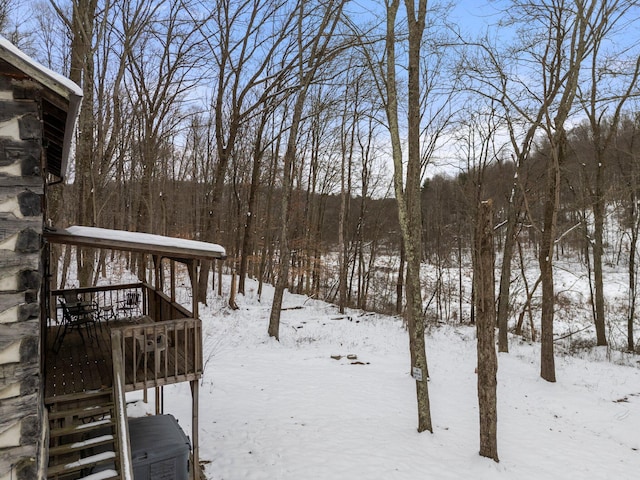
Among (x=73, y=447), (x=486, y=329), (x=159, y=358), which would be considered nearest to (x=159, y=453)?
(x=73, y=447)

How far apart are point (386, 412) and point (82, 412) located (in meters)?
6.22

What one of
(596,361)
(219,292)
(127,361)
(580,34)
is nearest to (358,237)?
(219,292)

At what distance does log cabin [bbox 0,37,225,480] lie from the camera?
3.42m

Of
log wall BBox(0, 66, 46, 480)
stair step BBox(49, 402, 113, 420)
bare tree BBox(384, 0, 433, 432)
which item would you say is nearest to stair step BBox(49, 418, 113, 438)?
stair step BBox(49, 402, 113, 420)

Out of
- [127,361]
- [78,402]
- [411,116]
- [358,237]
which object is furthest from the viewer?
[358,237]

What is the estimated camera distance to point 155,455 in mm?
5328

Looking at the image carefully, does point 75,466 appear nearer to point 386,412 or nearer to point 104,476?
point 104,476

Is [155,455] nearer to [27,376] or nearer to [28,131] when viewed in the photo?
[27,376]

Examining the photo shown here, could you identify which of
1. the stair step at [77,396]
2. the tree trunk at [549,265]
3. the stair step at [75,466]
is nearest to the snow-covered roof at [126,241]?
the stair step at [77,396]

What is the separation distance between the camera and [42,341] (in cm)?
477

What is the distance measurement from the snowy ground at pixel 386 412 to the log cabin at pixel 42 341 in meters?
2.05

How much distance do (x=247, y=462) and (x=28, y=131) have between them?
5888 mm

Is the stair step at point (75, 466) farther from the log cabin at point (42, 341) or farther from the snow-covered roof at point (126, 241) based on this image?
the snow-covered roof at point (126, 241)

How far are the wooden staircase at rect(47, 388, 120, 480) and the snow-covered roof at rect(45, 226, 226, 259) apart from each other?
1986mm
